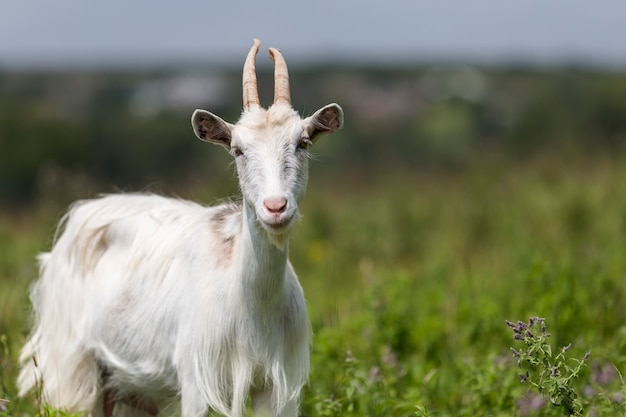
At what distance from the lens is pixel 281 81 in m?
5.28

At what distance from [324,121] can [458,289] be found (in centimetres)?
417

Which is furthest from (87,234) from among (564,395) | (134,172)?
(134,172)

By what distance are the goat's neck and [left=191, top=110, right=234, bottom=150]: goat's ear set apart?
341 millimetres

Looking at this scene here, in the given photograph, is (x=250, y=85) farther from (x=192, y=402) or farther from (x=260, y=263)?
(x=192, y=402)

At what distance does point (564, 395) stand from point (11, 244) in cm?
928

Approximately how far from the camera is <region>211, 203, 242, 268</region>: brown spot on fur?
550cm

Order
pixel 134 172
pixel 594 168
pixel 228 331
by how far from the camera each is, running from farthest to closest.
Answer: pixel 134 172 < pixel 594 168 < pixel 228 331

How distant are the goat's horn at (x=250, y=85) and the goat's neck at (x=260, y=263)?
1.63 ft

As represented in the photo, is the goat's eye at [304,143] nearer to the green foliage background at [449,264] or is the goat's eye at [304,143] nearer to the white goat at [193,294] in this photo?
the white goat at [193,294]

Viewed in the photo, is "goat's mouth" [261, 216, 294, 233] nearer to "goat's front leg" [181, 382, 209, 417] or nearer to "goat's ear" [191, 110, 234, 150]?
"goat's ear" [191, 110, 234, 150]

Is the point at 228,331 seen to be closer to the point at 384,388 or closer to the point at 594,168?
the point at 384,388

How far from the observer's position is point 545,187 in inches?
514

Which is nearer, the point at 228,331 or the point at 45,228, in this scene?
the point at 228,331

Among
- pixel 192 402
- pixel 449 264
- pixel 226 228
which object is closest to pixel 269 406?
pixel 192 402
